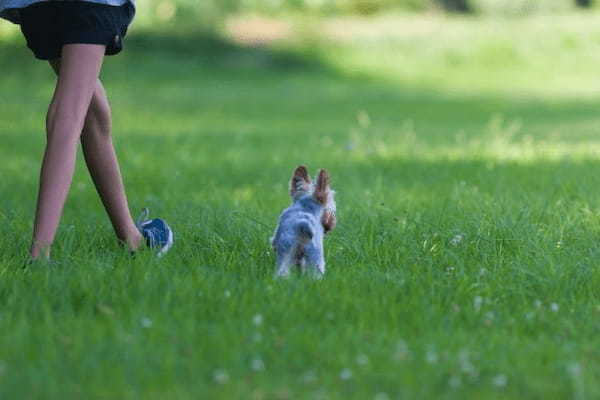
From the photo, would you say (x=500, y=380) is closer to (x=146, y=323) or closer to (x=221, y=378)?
(x=221, y=378)

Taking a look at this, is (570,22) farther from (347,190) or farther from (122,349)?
(122,349)

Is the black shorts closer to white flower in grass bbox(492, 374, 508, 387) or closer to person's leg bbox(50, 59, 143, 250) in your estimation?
person's leg bbox(50, 59, 143, 250)

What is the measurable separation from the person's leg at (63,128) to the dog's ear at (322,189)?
101 cm

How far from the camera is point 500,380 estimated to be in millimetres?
2703

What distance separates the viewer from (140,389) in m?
2.64

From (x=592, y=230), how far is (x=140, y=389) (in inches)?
109

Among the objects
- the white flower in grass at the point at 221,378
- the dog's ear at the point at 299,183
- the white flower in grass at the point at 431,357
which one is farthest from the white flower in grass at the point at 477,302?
the white flower in grass at the point at 221,378

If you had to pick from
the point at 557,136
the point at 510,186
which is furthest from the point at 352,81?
the point at 510,186

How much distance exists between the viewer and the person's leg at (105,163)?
436cm

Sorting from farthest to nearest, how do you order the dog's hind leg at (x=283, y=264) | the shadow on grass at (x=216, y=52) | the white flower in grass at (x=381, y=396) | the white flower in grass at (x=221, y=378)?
the shadow on grass at (x=216, y=52) < the dog's hind leg at (x=283, y=264) < the white flower in grass at (x=221, y=378) < the white flower in grass at (x=381, y=396)

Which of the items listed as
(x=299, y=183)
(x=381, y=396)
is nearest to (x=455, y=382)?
(x=381, y=396)

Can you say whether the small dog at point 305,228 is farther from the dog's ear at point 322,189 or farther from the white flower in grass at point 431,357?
the white flower in grass at point 431,357

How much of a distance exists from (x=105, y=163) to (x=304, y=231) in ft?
3.98

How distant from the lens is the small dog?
3639mm
